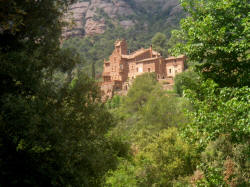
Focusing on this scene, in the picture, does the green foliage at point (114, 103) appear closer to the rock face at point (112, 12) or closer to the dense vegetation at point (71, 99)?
the dense vegetation at point (71, 99)

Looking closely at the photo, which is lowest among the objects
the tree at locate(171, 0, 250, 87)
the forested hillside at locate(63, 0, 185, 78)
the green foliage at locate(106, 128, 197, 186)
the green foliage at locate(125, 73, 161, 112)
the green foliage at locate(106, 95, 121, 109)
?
the green foliage at locate(106, 128, 197, 186)

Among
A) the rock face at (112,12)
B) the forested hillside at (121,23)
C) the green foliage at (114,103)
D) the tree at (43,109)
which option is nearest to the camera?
the tree at (43,109)

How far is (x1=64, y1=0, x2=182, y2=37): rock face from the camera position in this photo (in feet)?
468

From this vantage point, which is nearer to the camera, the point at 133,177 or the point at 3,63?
the point at 3,63

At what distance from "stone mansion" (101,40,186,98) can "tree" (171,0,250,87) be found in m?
46.6

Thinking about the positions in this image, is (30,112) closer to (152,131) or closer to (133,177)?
(133,177)

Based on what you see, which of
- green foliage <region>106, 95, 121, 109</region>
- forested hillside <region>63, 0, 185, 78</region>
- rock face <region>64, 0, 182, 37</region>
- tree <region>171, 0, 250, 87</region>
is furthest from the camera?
rock face <region>64, 0, 182, 37</region>

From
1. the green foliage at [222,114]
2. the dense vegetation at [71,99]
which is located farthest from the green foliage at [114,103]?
the green foliage at [222,114]

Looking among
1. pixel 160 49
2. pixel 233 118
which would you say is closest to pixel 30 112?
pixel 233 118

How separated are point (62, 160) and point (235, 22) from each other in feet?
25.1

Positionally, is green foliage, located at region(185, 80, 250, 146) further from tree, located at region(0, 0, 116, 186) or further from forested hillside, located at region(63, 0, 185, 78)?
forested hillside, located at region(63, 0, 185, 78)

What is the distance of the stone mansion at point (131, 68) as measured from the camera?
60.7 metres

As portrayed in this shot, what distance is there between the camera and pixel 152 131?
28750 mm

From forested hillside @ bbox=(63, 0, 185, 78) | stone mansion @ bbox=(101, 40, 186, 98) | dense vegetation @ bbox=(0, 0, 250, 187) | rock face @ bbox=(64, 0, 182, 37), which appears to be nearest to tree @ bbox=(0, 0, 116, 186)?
dense vegetation @ bbox=(0, 0, 250, 187)
